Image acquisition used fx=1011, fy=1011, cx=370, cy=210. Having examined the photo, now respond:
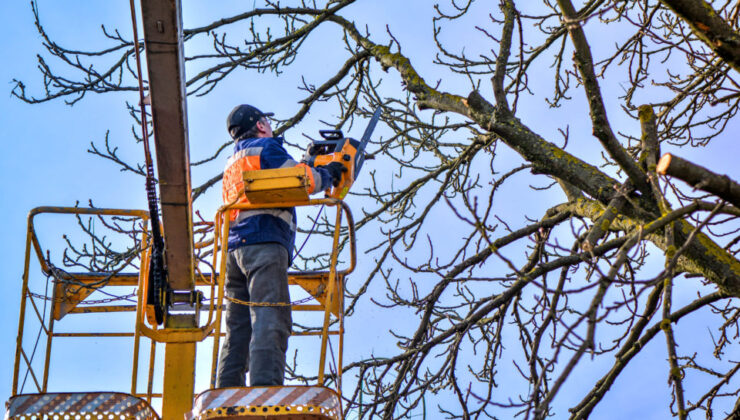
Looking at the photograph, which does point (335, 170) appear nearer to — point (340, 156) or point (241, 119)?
point (340, 156)

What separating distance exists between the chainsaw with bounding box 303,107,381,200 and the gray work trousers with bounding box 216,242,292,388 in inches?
25.6

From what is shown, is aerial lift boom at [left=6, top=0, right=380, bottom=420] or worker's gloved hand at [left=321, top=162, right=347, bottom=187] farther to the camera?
worker's gloved hand at [left=321, top=162, right=347, bottom=187]

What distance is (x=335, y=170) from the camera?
655cm

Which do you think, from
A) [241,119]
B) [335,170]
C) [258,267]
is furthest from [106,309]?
[335,170]

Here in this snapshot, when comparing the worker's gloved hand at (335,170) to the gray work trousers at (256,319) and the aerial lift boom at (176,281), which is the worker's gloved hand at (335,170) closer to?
the aerial lift boom at (176,281)

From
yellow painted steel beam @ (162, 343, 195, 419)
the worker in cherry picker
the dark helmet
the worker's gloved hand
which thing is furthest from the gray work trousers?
the dark helmet

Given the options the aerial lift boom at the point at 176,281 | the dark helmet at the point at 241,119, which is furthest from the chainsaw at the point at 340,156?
the dark helmet at the point at 241,119

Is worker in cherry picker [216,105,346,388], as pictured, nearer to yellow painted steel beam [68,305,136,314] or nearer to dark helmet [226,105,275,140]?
dark helmet [226,105,275,140]

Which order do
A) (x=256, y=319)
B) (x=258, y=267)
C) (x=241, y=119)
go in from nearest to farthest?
(x=256, y=319), (x=258, y=267), (x=241, y=119)

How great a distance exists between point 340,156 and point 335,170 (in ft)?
0.48

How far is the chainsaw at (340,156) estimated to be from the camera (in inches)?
261

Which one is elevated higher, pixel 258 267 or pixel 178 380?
pixel 258 267

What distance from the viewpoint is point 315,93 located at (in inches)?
345

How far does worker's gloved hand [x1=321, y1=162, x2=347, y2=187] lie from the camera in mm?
6527
